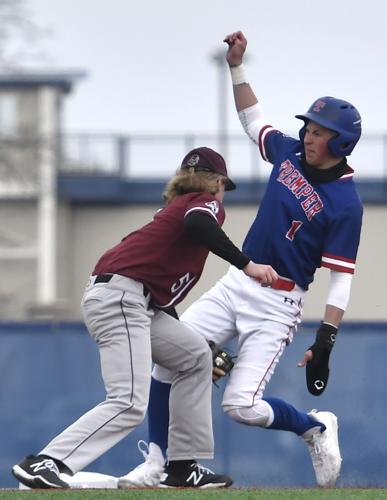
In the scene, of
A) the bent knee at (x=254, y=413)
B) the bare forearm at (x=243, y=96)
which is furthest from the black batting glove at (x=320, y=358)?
the bare forearm at (x=243, y=96)

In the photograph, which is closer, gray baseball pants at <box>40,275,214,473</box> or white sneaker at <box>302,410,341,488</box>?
gray baseball pants at <box>40,275,214,473</box>

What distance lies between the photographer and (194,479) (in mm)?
7281

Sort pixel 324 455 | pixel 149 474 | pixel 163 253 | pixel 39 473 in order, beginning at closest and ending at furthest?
pixel 39 473, pixel 163 253, pixel 149 474, pixel 324 455

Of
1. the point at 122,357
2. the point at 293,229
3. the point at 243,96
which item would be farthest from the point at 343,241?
the point at 122,357

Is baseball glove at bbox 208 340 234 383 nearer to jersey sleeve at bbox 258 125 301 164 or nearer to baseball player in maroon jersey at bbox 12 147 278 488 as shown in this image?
baseball player in maroon jersey at bbox 12 147 278 488

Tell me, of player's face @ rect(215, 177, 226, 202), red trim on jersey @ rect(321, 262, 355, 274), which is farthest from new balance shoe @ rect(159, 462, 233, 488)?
player's face @ rect(215, 177, 226, 202)

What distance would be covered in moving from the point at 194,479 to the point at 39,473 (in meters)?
0.98

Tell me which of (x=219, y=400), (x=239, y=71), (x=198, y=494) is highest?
(x=239, y=71)

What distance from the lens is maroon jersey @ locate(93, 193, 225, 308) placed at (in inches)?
272

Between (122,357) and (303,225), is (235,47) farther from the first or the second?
(122,357)

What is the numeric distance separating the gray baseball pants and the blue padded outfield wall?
2.35 m

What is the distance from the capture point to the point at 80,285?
1078 inches

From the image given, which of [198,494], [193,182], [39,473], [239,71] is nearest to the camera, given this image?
[198,494]

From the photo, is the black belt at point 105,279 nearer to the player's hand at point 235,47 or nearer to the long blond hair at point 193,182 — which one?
the long blond hair at point 193,182
